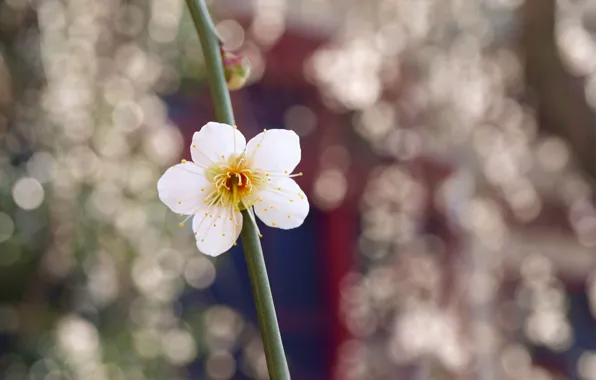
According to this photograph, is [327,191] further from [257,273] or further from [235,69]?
[257,273]

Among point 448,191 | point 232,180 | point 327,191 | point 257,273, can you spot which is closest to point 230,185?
point 232,180

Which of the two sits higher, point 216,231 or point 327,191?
point 216,231

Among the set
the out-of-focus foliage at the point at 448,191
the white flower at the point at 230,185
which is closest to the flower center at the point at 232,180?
the white flower at the point at 230,185

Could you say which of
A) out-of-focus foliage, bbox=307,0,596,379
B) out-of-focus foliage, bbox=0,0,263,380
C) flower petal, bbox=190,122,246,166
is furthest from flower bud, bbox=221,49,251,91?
out-of-focus foliage, bbox=307,0,596,379

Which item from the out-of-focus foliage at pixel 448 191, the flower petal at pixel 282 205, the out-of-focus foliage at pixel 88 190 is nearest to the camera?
the flower petal at pixel 282 205

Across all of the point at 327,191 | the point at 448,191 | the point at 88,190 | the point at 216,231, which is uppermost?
the point at 216,231

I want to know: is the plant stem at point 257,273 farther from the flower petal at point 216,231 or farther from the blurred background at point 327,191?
the blurred background at point 327,191
